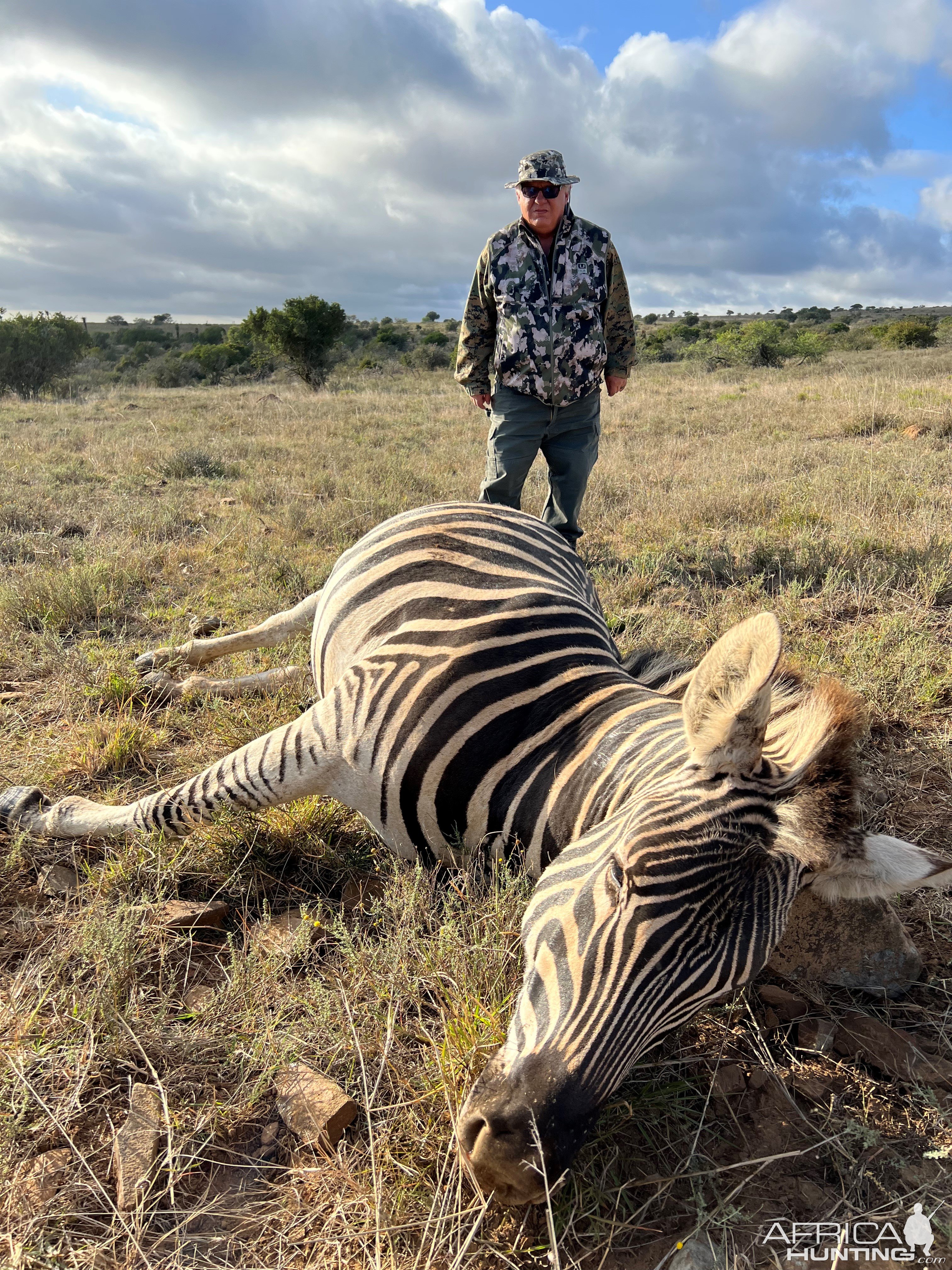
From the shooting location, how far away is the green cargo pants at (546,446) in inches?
196

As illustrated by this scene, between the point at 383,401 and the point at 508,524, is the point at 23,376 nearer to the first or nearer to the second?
the point at 383,401

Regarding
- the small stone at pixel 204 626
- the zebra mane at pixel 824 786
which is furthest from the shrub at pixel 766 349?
the zebra mane at pixel 824 786

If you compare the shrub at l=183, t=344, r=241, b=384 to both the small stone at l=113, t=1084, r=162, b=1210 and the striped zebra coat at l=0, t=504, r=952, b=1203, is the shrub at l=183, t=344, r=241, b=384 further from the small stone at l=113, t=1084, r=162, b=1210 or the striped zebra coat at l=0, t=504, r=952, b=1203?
the small stone at l=113, t=1084, r=162, b=1210

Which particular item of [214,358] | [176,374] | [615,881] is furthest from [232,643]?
[214,358]

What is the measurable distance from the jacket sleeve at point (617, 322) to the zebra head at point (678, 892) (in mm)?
4231

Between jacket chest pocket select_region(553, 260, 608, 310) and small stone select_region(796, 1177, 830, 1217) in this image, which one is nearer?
small stone select_region(796, 1177, 830, 1217)

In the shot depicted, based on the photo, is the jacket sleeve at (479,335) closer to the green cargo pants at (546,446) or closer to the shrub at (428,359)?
the green cargo pants at (546,446)

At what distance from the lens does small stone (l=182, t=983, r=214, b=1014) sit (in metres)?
2.03

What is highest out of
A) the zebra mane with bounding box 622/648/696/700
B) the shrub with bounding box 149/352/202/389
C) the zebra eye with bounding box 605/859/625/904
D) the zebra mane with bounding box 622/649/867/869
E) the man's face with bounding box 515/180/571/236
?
the shrub with bounding box 149/352/202/389

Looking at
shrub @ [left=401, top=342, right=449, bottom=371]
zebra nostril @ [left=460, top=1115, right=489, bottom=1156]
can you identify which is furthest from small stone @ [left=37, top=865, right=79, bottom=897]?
shrub @ [left=401, top=342, right=449, bottom=371]

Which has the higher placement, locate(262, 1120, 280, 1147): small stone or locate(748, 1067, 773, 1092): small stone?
locate(748, 1067, 773, 1092): small stone

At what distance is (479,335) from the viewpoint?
5.09 metres

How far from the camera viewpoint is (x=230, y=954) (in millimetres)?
2324

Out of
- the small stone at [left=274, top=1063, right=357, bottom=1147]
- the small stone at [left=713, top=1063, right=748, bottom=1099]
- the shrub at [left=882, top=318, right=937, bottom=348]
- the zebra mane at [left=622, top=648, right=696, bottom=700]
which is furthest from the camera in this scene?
the shrub at [left=882, top=318, right=937, bottom=348]
